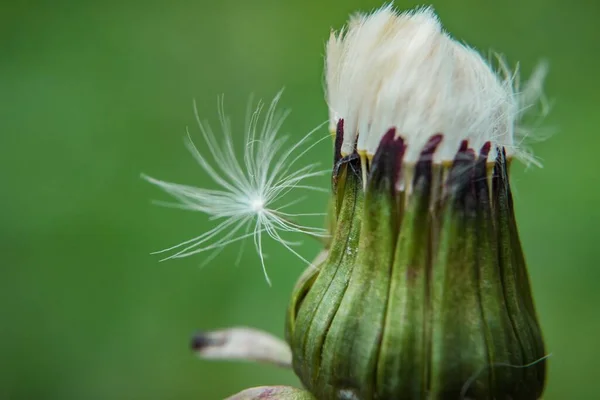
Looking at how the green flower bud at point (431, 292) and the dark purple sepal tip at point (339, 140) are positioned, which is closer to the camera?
the green flower bud at point (431, 292)

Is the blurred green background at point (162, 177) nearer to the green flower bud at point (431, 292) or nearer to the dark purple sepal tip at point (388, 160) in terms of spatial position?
the green flower bud at point (431, 292)

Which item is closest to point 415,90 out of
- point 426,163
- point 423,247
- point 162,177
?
point 426,163

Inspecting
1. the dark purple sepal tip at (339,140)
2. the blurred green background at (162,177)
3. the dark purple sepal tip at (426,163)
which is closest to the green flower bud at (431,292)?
the dark purple sepal tip at (426,163)

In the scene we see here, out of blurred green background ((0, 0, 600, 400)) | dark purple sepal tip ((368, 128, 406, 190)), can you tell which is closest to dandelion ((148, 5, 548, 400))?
dark purple sepal tip ((368, 128, 406, 190))

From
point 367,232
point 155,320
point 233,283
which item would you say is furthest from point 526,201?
point 367,232

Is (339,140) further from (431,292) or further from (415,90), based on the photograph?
(431,292)

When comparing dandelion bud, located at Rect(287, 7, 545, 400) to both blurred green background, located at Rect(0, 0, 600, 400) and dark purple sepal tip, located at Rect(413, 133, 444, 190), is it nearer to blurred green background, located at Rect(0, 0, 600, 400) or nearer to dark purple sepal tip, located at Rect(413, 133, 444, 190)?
dark purple sepal tip, located at Rect(413, 133, 444, 190)

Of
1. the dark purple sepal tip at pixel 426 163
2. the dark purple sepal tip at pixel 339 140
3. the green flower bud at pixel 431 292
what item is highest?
the dark purple sepal tip at pixel 339 140
